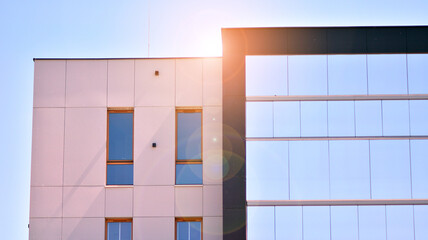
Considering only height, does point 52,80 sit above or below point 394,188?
above

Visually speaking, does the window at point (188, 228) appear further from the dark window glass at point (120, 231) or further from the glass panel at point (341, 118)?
the glass panel at point (341, 118)

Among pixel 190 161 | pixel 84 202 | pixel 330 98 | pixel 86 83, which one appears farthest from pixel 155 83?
pixel 330 98

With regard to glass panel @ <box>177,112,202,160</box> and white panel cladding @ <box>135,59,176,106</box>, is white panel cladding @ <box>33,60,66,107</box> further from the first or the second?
glass panel @ <box>177,112,202,160</box>

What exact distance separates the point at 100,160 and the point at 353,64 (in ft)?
24.2

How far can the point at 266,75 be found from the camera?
11812 mm

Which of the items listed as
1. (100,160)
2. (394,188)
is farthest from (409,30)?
(100,160)

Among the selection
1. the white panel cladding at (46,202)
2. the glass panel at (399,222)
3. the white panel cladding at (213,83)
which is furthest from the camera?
the white panel cladding at (213,83)

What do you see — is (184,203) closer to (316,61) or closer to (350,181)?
(350,181)

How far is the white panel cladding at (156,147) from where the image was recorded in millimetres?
12500

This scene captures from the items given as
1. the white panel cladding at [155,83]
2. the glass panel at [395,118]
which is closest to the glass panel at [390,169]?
the glass panel at [395,118]

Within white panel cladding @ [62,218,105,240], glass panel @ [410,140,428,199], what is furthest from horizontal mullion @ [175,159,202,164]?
glass panel @ [410,140,428,199]

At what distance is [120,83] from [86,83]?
38.4 inches

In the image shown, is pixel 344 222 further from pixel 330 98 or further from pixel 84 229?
pixel 84 229

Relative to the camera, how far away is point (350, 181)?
37.7 feet
